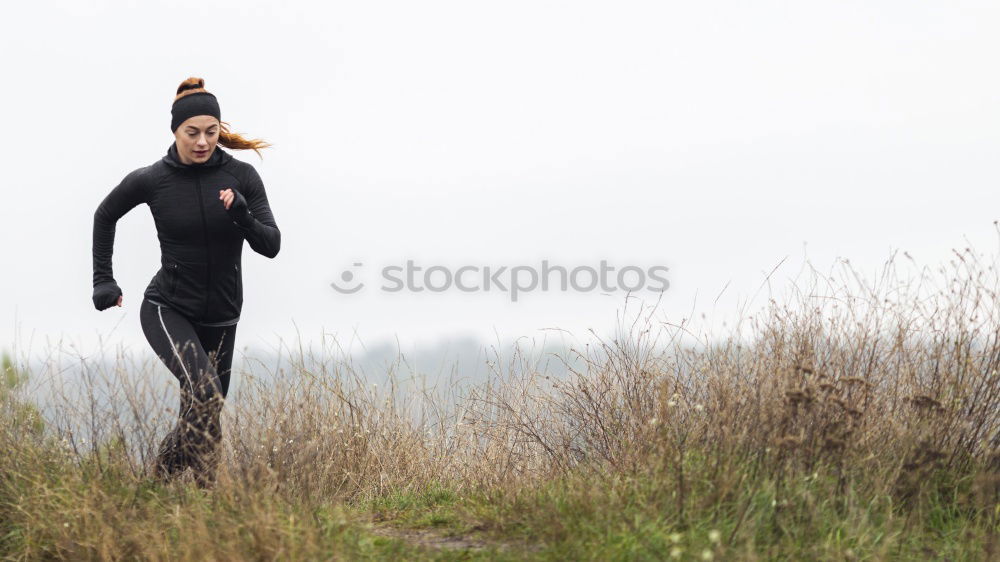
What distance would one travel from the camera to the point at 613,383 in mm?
6488

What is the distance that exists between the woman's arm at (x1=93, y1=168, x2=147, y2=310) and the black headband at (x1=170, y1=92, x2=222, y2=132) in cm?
40

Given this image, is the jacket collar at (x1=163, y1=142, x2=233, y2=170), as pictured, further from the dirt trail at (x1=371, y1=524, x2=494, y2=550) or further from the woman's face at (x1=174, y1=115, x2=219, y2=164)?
the dirt trail at (x1=371, y1=524, x2=494, y2=550)

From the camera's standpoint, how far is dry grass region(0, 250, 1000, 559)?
410 centimetres

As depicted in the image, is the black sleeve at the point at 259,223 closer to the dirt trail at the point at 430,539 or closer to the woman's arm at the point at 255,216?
the woman's arm at the point at 255,216

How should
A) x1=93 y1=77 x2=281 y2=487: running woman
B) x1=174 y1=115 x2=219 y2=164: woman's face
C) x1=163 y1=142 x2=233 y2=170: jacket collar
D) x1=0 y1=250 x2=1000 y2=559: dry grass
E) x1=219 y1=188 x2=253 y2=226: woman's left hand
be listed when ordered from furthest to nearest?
x1=163 y1=142 x2=233 y2=170: jacket collar < x1=174 y1=115 x2=219 y2=164: woman's face < x1=93 y1=77 x2=281 y2=487: running woman < x1=219 y1=188 x2=253 y2=226: woman's left hand < x1=0 y1=250 x2=1000 y2=559: dry grass

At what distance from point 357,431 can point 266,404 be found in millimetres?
1058

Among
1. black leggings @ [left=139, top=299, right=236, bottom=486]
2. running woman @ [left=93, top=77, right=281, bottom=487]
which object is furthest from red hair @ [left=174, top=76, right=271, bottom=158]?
black leggings @ [left=139, top=299, right=236, bottom=486]

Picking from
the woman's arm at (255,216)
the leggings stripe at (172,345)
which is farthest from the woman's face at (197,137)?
the leggings stripe at (172,345)

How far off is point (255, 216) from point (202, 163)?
1.42ft

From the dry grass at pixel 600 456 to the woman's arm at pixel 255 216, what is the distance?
40.0 inches

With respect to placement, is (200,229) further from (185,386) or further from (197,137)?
(185,386)

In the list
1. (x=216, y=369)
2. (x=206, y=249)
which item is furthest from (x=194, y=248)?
(x=216, y=369)

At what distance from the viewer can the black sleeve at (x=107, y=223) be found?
5.61 metres

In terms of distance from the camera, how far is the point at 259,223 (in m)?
5.36
